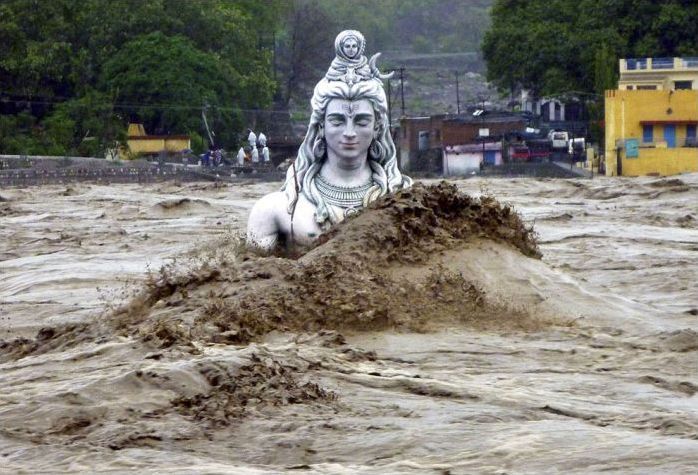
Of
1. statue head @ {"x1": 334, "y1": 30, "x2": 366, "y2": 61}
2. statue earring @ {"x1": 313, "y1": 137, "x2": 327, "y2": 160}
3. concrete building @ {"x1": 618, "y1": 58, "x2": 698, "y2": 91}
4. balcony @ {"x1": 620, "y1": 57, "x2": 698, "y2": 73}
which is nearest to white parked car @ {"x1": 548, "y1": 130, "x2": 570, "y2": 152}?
concrete building @ {"x1": 618, "y1": 58, "x2": 698, "y2": 91}

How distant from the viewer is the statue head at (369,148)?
39.9ft

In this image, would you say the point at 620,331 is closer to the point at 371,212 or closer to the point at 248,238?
the point at 371,212

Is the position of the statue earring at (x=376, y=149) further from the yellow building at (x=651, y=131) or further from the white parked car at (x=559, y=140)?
the white parked car at (x=559, y=140)

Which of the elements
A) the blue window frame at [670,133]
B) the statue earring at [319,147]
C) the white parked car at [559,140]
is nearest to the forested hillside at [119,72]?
the white parked car at [559,140]

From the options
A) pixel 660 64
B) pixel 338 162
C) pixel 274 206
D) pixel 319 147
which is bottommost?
pixel 274 206

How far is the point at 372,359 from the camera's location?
9047 mm

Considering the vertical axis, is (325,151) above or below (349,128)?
below

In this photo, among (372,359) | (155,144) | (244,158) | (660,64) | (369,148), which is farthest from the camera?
(155,144)

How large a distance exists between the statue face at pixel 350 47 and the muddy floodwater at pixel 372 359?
56.0 inches

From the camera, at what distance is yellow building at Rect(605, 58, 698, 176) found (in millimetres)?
47250

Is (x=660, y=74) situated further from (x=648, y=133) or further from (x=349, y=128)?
(x=349, y=128)

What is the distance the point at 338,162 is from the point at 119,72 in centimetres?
5039


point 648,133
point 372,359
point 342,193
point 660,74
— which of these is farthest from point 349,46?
point 660,74

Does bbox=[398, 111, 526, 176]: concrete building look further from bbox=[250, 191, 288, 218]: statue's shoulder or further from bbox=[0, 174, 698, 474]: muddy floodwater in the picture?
bbox=[250, 191, 288, 218]: statue's shoulder
